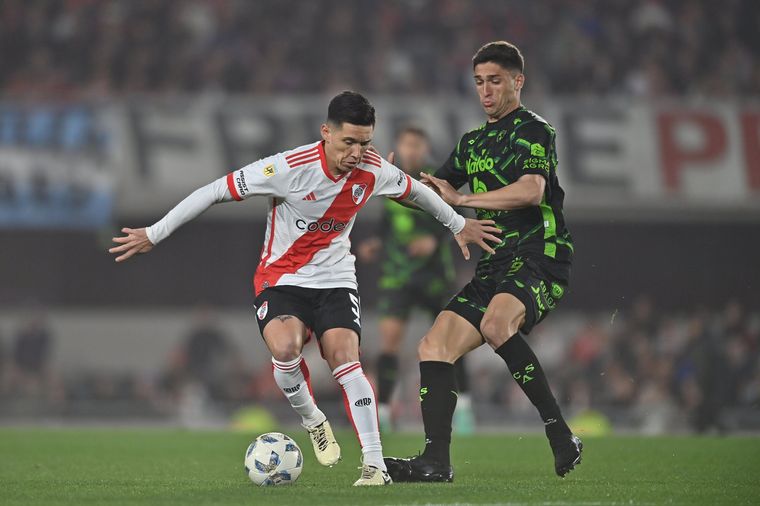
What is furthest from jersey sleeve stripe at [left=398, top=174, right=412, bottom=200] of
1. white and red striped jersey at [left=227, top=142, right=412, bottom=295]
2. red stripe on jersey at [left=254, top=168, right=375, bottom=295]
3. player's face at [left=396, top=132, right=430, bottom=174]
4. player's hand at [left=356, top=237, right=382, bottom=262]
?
player's hand at [left=356, top=237, right=382, bottom=262]

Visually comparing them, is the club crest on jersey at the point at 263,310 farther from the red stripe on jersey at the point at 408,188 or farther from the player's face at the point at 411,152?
the player's face at the point at 411,152

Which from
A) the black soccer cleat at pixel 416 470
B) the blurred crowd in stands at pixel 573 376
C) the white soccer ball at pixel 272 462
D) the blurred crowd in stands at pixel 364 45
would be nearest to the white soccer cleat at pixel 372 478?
the black soccer cleat at pixel 416 470

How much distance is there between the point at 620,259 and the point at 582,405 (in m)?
3.85

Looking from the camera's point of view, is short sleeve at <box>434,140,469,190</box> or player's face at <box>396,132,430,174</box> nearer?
short sleeve at <box>434,140,469,190</box>

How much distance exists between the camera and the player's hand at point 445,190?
6.77 meters

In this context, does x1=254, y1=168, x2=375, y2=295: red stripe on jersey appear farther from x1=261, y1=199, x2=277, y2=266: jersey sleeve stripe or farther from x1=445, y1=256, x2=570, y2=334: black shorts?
x1=445, y1=256, x2=570, y2=334: black shorts

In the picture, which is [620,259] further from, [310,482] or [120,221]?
[310,482]

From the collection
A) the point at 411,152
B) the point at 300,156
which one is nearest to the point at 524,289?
the point at 300,156

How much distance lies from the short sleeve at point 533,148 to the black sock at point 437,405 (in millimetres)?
1122

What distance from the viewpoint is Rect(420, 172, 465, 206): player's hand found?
677 centimetres

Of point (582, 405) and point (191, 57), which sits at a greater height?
point (191, 57)

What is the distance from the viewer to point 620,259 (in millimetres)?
18953

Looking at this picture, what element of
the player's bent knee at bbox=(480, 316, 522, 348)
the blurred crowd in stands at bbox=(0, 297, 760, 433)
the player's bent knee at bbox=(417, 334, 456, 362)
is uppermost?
the player's bent knee at bbox=(480, 316, 522, 348)

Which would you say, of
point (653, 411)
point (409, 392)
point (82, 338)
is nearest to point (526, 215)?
point (653, 411)
